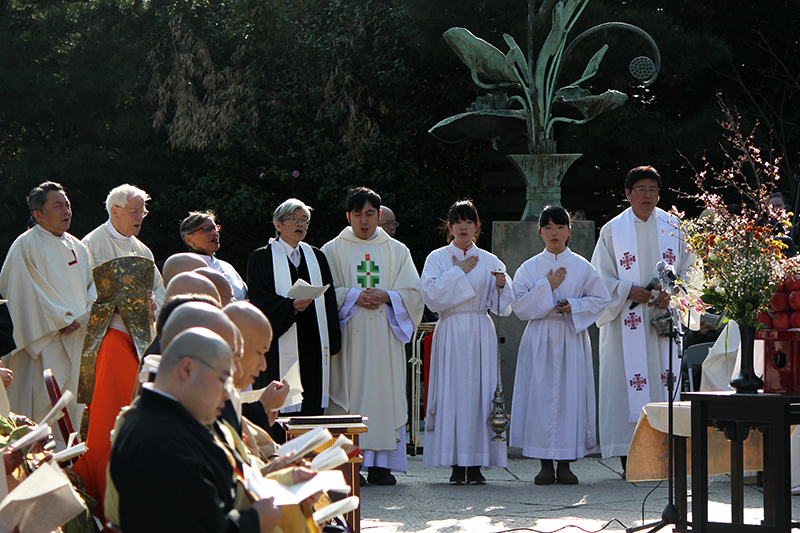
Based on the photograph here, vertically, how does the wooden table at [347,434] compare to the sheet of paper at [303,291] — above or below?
below

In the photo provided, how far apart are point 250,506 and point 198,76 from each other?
1131 cm

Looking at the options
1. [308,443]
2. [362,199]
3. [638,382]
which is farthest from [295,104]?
[308,443]

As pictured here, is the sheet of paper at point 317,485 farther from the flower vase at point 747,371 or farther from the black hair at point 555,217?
the black hair at point 555,217

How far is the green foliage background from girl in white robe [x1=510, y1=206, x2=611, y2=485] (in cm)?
490

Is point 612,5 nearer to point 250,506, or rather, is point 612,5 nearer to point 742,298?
point 742,298

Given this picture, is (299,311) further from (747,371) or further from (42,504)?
(42,504)

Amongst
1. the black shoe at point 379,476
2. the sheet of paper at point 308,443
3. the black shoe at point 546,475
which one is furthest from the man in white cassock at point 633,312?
the sheet of paper at point 308,443

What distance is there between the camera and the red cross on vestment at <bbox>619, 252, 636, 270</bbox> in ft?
23.3

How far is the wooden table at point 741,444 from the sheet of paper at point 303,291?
249 cm

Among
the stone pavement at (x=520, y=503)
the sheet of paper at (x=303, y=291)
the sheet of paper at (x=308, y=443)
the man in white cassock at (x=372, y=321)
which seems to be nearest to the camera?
the sheet of paper at (x=308, y=443)

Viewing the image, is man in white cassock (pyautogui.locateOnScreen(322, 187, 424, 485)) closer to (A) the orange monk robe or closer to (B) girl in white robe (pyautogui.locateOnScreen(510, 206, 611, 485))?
(B) girl in white robe (pyautogui.locateOnScreen(510, 206, 611, 485))

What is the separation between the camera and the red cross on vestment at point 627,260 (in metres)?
7.10

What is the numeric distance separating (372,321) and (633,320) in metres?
1.94

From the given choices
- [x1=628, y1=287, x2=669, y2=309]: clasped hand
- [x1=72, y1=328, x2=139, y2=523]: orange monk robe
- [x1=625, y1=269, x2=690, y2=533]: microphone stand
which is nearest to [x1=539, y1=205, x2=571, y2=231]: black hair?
[x1=628, y1=287, x2=669, y2=309]: clasped hand
